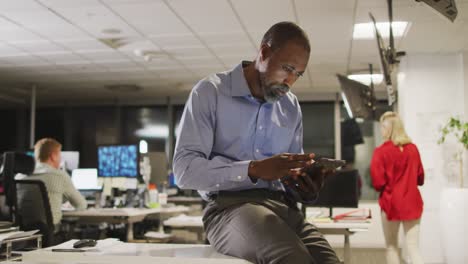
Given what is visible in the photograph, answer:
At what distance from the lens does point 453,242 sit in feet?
18.2

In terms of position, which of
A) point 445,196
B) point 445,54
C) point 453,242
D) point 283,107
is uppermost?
point 445,54

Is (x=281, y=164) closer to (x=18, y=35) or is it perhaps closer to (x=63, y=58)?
(x=18, y=35)

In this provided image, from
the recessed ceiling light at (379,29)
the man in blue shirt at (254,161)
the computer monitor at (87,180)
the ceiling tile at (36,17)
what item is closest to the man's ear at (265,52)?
the man in blue shirt at (254,161)

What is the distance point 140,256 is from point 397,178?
3835mm

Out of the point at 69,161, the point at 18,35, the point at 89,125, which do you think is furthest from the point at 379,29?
the point at 89,125

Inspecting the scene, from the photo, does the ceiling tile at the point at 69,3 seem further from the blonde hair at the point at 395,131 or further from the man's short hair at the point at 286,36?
the man's short hair at the point at 286,36

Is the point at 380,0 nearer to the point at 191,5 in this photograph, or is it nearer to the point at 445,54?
the point at 191,5

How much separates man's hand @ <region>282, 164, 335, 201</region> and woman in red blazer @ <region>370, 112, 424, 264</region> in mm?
3455

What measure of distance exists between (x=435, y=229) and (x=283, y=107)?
17.7 feet

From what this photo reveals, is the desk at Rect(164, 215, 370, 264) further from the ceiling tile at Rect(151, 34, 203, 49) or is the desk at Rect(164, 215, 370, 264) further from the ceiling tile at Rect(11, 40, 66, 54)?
the ceiling tile at Rect(11, 40, 66, 54)

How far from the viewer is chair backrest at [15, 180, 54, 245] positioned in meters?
4.27

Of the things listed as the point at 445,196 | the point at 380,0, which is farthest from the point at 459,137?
the point at 380,0

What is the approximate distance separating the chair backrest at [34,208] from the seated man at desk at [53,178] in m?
0.15

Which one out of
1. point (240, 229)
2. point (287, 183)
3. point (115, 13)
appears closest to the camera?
point (240, 229)
